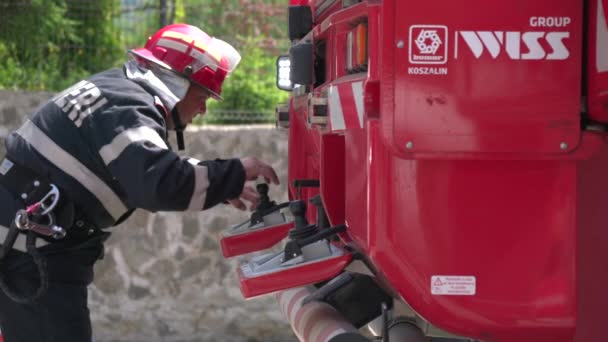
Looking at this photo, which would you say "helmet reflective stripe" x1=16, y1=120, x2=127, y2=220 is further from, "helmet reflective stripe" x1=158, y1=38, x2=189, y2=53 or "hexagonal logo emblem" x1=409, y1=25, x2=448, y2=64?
"hexagonal logo emblem" x1=409, y1=25, x2=448, y2=64

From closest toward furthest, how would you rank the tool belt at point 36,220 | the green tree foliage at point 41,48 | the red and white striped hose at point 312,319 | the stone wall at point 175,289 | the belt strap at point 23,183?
the red and white striped hose at point 312,319, the tool belt at point 36,220, the belt strap at point 23,183, the stone wall at point 175,289, the green tree foliage at point 41,48

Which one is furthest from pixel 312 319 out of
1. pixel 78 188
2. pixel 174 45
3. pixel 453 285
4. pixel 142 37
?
pixel 142 37

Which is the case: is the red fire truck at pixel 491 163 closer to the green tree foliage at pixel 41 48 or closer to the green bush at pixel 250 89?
the green bush at pixel 250 89

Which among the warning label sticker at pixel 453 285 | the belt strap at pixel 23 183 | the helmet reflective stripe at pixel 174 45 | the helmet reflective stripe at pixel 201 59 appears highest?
the helmet reflective stripe at pixel 174 45

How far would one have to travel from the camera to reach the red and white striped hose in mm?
3504

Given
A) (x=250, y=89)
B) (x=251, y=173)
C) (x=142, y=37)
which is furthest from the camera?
(x=142, y=37)

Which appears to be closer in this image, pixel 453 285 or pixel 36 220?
pixel 453 285

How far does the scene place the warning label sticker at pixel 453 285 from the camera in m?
2.96

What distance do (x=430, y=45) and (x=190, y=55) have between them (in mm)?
1743

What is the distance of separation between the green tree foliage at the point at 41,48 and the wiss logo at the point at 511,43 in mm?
6244

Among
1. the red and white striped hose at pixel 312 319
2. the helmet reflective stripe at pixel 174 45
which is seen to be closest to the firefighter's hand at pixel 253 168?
the red and white striped hose at pixel 312 319

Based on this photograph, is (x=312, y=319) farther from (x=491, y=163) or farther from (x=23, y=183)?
(x=23, y=183)

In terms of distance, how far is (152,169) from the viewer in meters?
3.72

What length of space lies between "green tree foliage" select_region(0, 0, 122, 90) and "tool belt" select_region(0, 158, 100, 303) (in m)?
4.66
